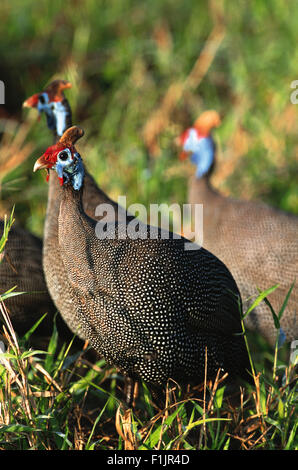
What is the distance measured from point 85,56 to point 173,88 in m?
0.88

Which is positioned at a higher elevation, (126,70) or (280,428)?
(126,70)

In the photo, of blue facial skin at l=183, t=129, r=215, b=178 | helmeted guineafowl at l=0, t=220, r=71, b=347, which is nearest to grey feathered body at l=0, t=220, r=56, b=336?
helmeted guineafowl at l=0, t=220, r=71, b=347

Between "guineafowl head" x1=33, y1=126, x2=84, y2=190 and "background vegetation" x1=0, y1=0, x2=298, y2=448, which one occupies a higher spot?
"background vegetation" x1=0, y1=0, x2=298, y2=448

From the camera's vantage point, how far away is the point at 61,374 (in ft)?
8.93

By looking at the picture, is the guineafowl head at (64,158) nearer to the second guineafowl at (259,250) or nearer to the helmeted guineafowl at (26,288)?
the helmeted guineafowl at (26,288)

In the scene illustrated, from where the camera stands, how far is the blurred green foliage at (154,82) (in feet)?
16.3

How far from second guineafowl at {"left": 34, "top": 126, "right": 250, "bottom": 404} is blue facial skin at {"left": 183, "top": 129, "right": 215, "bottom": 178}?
1.73 m

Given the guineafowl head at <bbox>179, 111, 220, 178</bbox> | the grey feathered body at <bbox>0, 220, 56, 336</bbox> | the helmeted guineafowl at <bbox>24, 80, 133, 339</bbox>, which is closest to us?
the helmeted guineafowl at <bbox>24, 80, 133, 339</bbox>

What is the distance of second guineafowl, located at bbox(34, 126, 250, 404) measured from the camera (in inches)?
95.6

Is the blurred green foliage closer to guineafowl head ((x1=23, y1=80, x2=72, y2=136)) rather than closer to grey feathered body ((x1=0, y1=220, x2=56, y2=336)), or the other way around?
guineafowl head ((x1=23, y1=80, x2=72, y2=136))

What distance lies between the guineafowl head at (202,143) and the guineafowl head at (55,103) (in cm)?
120
